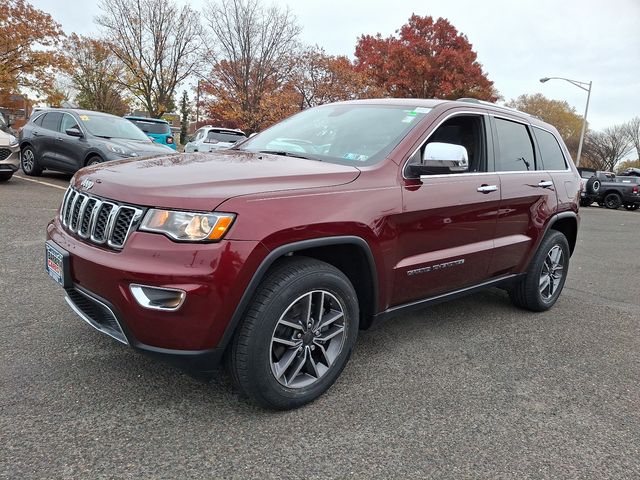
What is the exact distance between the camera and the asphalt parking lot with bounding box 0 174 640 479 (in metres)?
2.24

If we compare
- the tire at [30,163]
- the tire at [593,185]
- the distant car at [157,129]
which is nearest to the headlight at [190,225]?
the tire at [30,163]

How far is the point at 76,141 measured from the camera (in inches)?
377

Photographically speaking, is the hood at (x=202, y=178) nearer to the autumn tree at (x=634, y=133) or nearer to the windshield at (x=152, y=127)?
the windshield at (x=152, y=127)

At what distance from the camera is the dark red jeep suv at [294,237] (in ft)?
7.44

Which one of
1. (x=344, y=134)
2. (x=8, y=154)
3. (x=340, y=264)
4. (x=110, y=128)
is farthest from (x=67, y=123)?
(x=340, y=264)

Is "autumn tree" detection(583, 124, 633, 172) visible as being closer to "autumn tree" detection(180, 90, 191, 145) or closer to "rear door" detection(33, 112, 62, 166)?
"autumn tree" detection(180, 90, 191, 145)

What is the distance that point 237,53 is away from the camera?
915 inches

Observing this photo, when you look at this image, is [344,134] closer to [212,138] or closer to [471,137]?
[471,137]

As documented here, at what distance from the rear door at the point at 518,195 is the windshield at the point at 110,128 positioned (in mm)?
7769

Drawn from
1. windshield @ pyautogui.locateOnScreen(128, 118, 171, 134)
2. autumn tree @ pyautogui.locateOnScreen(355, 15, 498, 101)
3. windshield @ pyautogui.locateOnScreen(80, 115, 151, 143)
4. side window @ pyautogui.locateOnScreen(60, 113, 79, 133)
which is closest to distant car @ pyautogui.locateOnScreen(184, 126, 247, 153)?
windshield @ pyautogui.locateOnScreen(128, 118, 171, 134)

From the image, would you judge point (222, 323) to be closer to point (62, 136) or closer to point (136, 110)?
point (62, 136)

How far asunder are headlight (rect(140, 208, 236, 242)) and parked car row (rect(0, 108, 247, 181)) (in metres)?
6.67

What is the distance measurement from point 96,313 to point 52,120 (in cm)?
935

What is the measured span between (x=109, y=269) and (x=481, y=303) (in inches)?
138
